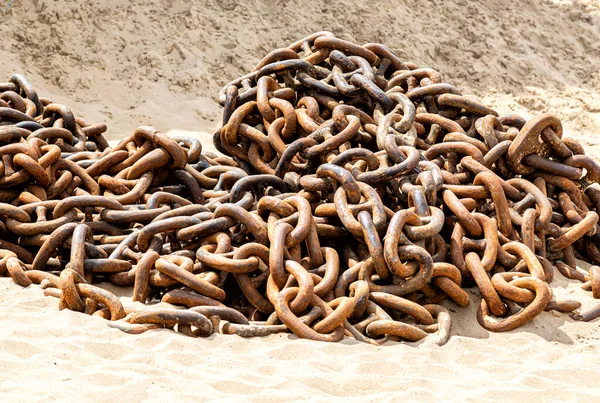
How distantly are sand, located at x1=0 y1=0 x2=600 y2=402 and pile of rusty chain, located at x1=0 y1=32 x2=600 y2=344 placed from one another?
16cm

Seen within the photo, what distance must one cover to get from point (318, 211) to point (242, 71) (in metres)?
5.67

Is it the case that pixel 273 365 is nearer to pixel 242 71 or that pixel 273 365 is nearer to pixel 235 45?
pixel 242 71

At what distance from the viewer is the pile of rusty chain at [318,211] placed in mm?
3492

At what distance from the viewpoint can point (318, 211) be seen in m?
3.93

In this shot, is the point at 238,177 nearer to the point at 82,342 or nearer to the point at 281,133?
the point at 281,133

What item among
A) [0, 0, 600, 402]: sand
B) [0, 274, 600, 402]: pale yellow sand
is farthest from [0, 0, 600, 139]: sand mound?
[0, 274, 600, 402]: pale yellow sand

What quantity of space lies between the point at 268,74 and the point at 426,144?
125 cm

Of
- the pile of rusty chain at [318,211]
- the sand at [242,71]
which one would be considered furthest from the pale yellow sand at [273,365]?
the pile of rusty chain at [318,211]

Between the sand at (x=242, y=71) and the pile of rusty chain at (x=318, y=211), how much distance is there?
16 centimetres

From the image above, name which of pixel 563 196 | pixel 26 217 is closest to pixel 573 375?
pixel 563 196

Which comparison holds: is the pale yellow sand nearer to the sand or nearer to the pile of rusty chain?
the sand

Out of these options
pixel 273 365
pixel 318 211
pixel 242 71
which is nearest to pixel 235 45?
pixel 242 71

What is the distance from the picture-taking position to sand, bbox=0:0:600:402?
2.74 metres

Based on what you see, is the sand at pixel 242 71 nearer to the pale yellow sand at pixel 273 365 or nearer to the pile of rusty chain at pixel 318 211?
the pale yellow sand at pixel 273 365
